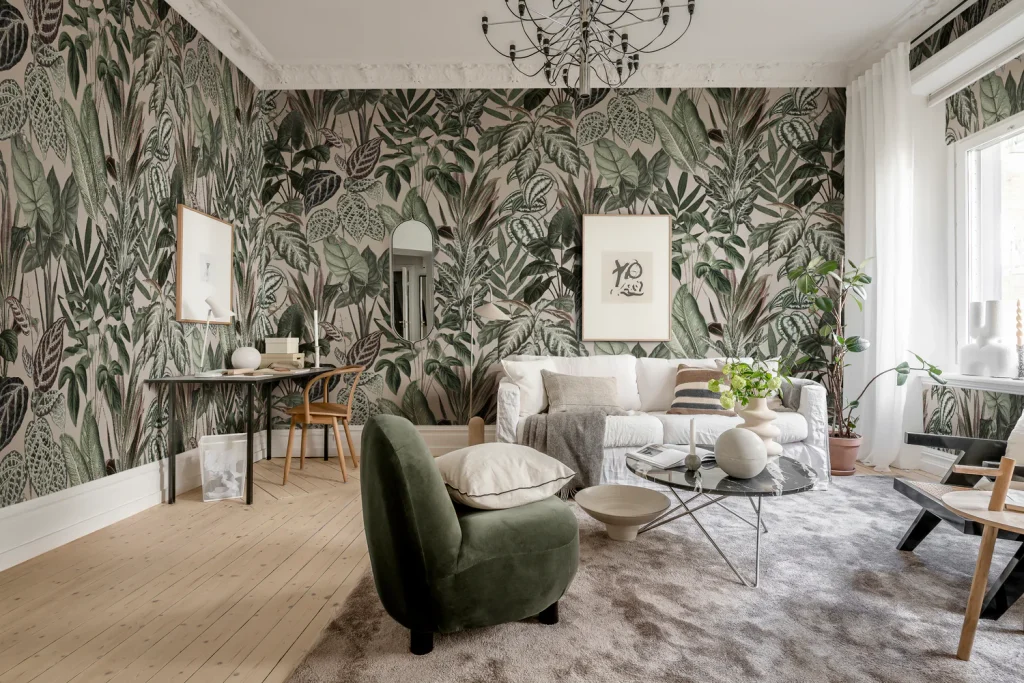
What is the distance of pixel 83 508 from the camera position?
3.01 metres

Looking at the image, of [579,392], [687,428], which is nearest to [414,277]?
[579,392]

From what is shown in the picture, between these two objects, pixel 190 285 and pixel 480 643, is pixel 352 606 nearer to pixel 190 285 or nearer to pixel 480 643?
pixel 480 643

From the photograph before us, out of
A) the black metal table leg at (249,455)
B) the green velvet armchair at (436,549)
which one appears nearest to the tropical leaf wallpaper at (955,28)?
the green velvet armchair at (436,549)

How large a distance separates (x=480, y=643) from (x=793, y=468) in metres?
1.67

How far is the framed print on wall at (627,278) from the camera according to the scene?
4996mm

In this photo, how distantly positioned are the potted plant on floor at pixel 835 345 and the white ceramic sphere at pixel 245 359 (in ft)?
13.4

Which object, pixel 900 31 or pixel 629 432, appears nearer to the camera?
pixel 629 432

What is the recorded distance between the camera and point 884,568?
2.52 meters

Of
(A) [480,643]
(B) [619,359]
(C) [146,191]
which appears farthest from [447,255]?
(A) [480,643]

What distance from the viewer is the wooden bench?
205 centimetres

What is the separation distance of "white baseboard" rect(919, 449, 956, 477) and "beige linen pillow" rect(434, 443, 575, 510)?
361 cm

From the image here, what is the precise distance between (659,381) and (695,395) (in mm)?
457

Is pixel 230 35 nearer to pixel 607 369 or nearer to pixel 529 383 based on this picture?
pixel 529 383

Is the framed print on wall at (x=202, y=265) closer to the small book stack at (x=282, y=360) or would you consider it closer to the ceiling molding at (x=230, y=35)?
the small book stack at (x=282, y=360)
